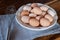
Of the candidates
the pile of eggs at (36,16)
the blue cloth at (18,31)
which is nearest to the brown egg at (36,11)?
the pile of eggs at (36,16)

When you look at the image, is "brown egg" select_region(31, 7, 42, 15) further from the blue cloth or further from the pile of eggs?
the blue cloth

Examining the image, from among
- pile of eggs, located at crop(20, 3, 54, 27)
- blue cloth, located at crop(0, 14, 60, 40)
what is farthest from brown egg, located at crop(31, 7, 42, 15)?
blue cloth, located at crop(0, 14, 60, 40)

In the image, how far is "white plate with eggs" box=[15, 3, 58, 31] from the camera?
727mm

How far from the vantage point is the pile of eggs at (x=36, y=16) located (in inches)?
28.6

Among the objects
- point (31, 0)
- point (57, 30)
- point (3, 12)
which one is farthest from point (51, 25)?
point (31, 0)

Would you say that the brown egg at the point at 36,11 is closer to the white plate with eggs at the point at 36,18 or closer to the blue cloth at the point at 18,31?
the white plate with eggs at the point at 36,18

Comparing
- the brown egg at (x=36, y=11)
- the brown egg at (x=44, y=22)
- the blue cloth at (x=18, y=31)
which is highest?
the brown egg at (x=36, y=11)

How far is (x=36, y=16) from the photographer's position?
75cm

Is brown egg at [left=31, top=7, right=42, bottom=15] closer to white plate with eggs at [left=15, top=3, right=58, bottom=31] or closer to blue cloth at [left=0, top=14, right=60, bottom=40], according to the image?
white plate with eggs at [left=15, top=3, right=58, bottom=31]

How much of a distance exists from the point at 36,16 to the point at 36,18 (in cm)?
2

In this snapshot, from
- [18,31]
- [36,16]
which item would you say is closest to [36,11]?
[36,16]

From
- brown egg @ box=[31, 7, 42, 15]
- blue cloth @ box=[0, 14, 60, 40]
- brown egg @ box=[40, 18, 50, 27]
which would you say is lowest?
blue cloth @ box=[0, 14, 60, 40]

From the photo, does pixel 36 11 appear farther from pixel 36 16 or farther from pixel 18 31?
pixel 18 31

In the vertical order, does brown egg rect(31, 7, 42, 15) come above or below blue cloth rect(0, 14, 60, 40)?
above
